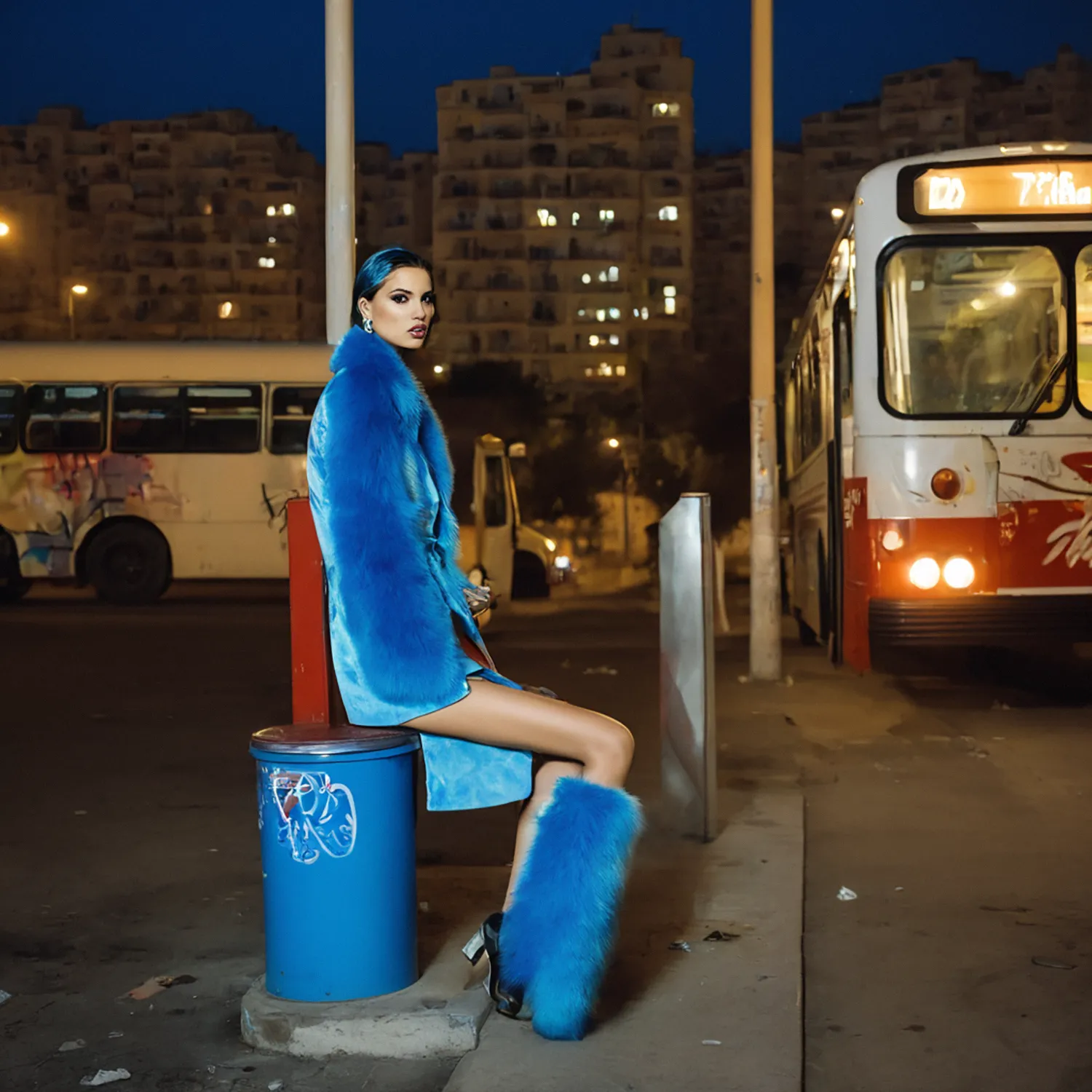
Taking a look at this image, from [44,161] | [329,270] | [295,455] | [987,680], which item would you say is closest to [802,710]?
[987,680]

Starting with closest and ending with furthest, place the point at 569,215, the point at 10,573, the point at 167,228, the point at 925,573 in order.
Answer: the point at 925,573 < the point at 10,573 < the point at 569,215 < the point at 167,228

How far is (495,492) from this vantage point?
21328 mm

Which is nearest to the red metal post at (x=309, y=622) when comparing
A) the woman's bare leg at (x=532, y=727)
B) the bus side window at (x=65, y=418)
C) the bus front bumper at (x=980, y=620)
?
the woman's bare leg at (x=532, y=727)

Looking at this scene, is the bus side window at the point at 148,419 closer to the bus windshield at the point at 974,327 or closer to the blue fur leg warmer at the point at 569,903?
the bus windshield at the point at 974,327

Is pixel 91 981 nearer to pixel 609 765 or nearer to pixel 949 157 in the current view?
pixel 609 765

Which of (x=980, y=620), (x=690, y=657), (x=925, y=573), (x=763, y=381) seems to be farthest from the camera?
(x=763, y=381)

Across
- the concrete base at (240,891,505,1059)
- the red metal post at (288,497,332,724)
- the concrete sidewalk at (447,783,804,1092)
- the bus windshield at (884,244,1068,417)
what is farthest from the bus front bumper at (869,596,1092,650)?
the concrete base at (240,891,505,1059)

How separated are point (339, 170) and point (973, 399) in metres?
4.84

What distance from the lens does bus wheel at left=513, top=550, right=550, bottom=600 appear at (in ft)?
76.2

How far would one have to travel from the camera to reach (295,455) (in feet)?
77.8

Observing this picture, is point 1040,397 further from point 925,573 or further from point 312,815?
point 312,815

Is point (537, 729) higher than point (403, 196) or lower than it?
lower

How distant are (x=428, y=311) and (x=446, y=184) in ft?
432

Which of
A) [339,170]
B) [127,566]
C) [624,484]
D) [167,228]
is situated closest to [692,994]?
[339,170]
